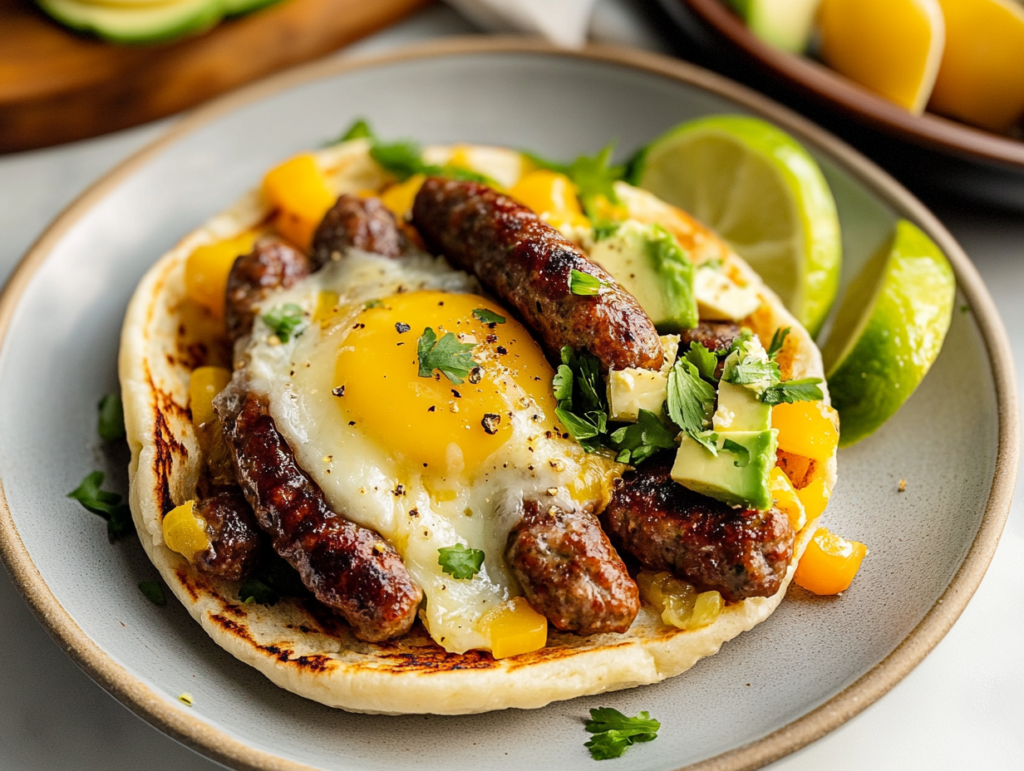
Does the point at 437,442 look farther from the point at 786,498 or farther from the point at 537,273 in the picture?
the point at 786,498

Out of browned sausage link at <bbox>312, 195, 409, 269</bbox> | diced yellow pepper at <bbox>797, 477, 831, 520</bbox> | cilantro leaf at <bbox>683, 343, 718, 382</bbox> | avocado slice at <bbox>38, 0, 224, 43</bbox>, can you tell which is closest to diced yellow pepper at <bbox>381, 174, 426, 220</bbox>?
browned sausage link at <bbox>312, 195, 409, 269</bbox>

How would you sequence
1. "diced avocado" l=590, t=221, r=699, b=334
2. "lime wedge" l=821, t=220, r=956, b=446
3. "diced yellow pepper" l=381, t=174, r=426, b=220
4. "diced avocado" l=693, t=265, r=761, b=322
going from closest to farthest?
"diced avocado" l=590, t=221, r=699, b=334
"diced avocado" l=693, t=265, r=761, b=322
"lime wedge" l=821, t=220, r=956, b=446
"diced yellow pepper" l=381, t=174, r=426, b=220

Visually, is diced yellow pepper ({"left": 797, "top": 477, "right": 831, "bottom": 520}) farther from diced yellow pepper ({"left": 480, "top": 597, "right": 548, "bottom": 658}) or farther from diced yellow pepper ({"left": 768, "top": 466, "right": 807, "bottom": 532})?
diced yellow pepper ({"left": 480, "top": 597, "right": 548, "bottom": 658})

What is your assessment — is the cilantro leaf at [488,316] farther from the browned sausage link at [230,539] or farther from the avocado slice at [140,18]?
the avocado slice at [140,18]

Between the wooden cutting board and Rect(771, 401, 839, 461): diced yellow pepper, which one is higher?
Rect(771, 401, 839, 461): diced yellow pepper

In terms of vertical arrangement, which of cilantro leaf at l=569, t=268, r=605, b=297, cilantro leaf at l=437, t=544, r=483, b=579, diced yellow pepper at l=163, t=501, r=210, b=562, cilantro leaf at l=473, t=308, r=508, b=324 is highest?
cilantro leaf at l=569, t=268, r=605, b=297

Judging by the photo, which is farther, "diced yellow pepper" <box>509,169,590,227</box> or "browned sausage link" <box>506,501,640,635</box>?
"diced yellow pepper" <box>509,169,590,227</box>
